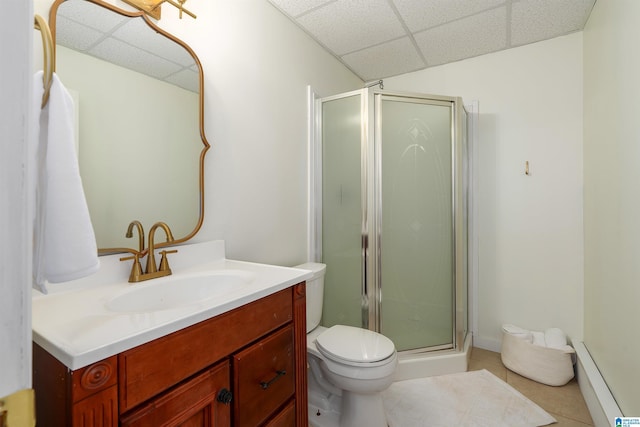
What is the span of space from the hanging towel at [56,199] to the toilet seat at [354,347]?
1.17 meters

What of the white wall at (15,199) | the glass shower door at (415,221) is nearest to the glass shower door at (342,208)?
the glass shower door at (415,221)

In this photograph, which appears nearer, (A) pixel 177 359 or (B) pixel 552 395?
(A) pixel 177 359

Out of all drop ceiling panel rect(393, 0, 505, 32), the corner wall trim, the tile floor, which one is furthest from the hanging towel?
the tile floor

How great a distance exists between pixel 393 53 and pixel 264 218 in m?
1.68

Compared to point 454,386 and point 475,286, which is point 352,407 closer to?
point 454,386

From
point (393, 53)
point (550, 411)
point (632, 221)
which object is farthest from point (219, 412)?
→ point (393, 53)

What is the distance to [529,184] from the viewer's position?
228cm

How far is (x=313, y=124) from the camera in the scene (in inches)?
85.8

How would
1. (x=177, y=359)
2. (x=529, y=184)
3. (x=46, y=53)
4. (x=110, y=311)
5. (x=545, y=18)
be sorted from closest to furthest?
(x=46, y=53), (x=177, y=359), (x=110, y=311), (x=545, y=18), (x=529, y=184)

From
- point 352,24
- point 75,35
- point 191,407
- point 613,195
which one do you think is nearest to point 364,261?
point 613,195

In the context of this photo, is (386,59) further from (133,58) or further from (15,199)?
(15,199)

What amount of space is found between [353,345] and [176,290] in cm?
89

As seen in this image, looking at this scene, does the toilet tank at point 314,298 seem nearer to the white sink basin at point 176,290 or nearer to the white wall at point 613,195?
the white sink basin at point 176,290

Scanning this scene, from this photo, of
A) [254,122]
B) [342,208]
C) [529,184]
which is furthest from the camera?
[529,184]
